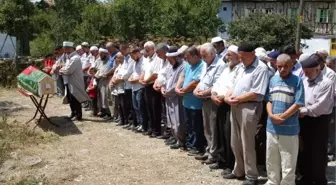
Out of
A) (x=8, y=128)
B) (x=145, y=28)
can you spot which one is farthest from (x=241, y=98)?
(x=145, y=28)

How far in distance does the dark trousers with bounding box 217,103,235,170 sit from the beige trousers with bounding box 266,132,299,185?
38.4 inches

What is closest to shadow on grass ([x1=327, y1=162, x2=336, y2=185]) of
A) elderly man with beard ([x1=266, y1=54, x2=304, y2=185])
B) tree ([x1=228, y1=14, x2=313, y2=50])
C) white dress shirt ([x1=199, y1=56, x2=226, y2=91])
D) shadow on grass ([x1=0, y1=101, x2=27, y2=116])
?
elderly man with beard ([x1=266, y1=54, x2=304, y2=185])

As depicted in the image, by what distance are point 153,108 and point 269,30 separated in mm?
17907

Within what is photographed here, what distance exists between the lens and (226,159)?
5.88m

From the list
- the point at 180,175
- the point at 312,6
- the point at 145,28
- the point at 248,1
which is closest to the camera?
the point at 180,175

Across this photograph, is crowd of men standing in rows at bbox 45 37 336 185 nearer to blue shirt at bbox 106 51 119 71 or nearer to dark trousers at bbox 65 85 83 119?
blue shirt at bbox 106 51 119 71

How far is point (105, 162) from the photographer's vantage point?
6414 mm

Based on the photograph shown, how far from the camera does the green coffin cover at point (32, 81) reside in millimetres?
8469

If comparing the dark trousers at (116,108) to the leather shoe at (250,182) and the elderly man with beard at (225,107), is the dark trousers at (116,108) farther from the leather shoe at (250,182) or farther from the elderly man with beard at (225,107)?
the leather shoe at (250,182)

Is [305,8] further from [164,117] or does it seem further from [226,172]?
[226,172]

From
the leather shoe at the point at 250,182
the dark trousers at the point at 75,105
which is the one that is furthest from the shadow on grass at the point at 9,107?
the leather shoe at the point at 250,182

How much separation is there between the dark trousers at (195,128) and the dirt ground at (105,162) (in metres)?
0.23

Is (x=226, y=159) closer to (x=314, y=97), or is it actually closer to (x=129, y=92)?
(x=314, y=97)

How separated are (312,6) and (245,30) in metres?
11.2
